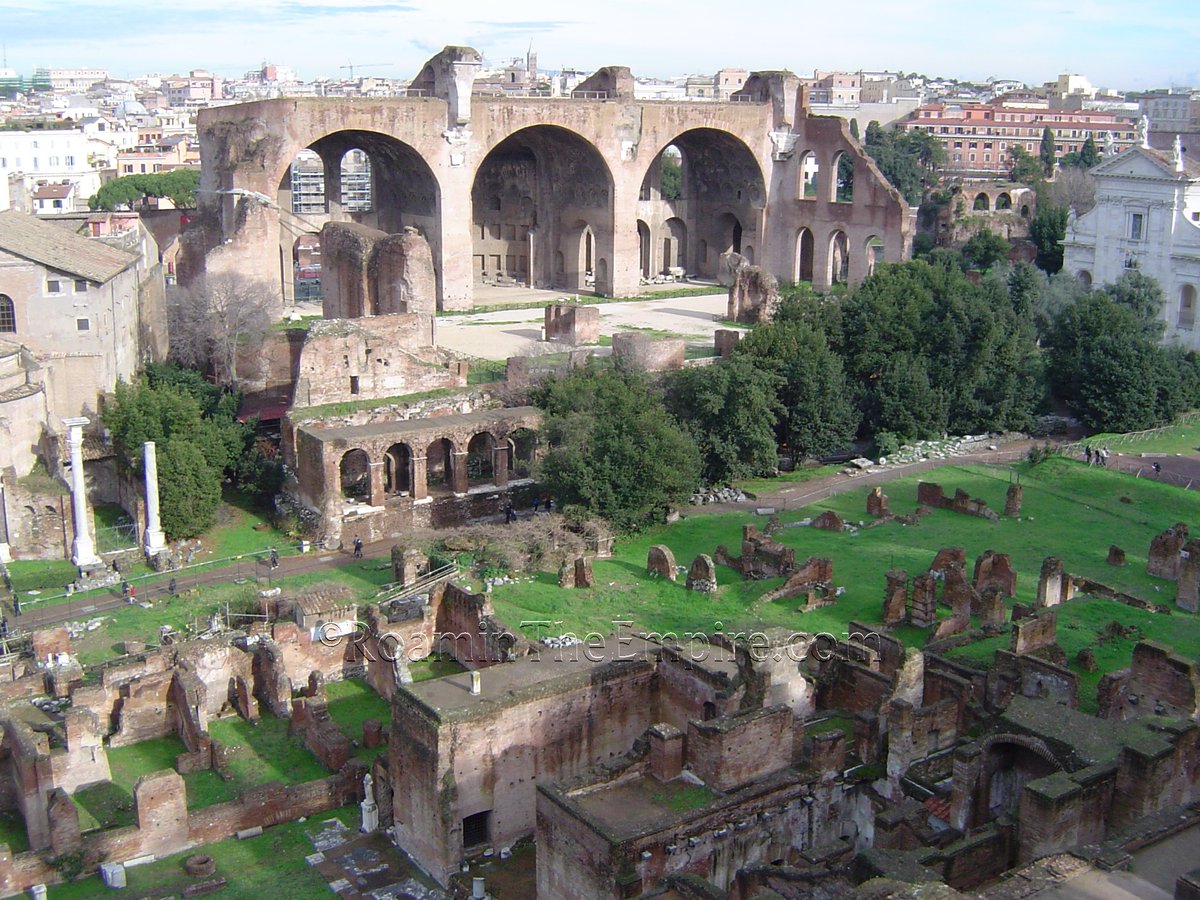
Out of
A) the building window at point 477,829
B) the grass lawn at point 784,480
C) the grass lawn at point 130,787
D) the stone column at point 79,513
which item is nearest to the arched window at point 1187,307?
the grass lawn at point 784,480

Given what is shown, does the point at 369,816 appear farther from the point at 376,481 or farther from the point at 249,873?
the point at 376,481

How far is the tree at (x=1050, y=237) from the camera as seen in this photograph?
55062mm

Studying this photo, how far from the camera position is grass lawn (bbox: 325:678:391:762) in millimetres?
20570

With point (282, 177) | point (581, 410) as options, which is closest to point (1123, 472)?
point (581, 410)

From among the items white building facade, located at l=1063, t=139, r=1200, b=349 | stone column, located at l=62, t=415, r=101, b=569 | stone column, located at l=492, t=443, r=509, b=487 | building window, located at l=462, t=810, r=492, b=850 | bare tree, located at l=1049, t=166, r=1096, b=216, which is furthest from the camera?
bare tree, located at l=1049, t=166, r=1096, b=216

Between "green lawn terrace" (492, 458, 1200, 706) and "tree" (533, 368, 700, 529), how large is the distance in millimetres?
888

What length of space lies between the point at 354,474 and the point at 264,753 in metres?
12.4

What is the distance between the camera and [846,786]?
Answer: 643 inches

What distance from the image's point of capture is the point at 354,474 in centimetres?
3144

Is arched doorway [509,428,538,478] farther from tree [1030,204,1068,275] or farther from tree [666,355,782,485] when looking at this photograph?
tree [1030,204,1068,275]

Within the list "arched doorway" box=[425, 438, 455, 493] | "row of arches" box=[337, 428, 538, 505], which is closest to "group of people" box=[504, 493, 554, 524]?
"row of arches" box=[337, 428, 538, 505]

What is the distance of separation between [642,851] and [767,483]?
19708mm

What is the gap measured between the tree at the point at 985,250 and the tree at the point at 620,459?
106 ft

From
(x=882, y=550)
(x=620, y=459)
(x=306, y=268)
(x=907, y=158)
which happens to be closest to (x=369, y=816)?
(x=620, y=459)
